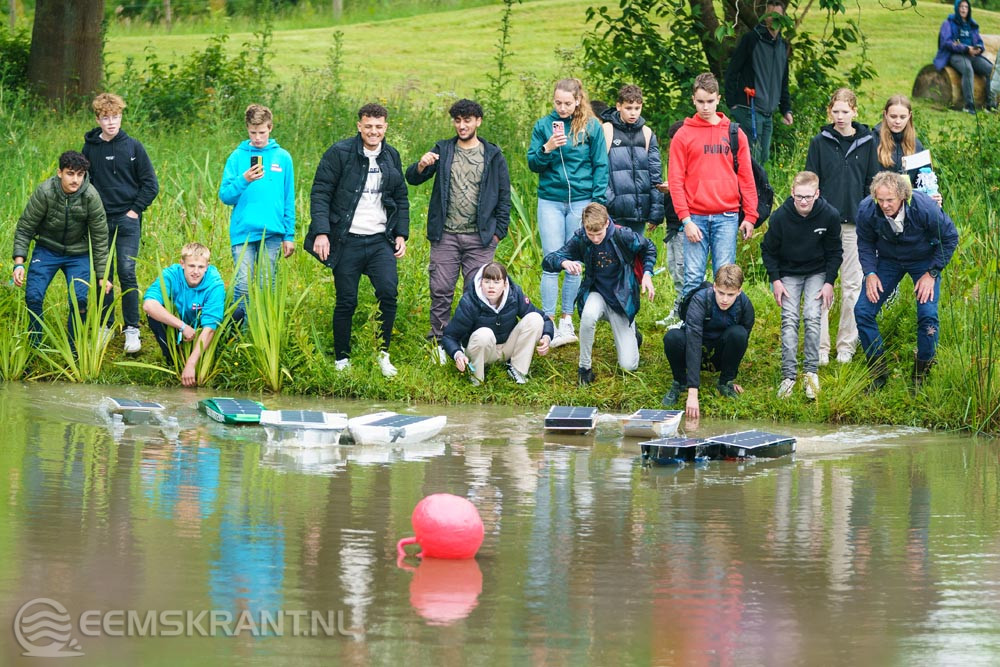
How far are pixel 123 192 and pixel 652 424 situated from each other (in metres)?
5.04

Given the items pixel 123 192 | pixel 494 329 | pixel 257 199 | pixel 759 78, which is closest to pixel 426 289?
pixel 494 329

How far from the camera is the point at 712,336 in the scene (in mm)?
10867

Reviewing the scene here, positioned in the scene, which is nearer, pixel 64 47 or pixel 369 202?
pixel 369 202

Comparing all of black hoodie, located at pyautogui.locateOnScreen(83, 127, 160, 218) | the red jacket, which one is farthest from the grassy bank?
the red jacket

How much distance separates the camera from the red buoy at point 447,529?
656 centimetres

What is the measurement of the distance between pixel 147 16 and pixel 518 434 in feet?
95.4

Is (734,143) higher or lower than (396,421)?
higher

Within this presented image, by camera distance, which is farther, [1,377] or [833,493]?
[1,377]

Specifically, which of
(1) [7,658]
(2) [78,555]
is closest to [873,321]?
(2) [78,555]

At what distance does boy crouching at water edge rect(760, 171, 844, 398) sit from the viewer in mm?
10648

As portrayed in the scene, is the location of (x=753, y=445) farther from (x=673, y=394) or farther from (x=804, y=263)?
(x=804, y=263)

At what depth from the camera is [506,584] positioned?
6238mm

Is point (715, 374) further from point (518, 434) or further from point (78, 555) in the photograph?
point (78, 555)

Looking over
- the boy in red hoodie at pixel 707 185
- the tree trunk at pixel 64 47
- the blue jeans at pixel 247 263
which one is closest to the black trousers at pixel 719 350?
the boy in red hoodie at pixel 707 185
